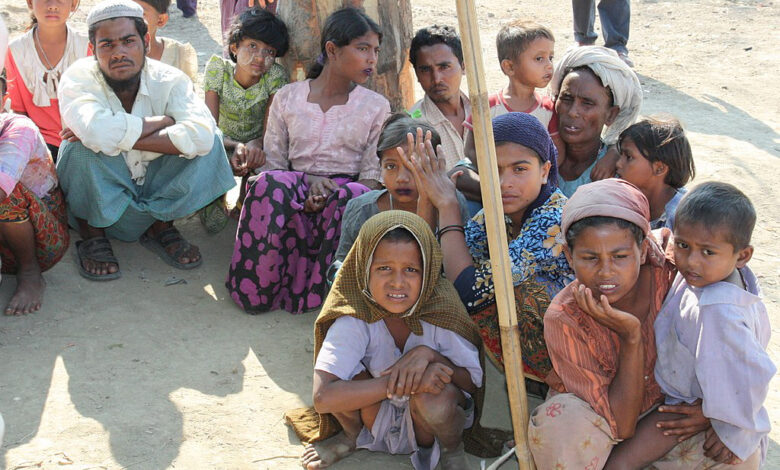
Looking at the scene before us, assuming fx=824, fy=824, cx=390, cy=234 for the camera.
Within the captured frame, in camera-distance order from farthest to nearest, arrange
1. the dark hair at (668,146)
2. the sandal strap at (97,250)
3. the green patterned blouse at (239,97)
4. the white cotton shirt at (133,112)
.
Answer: the green patterned blouse at (239,97) < the sandal strap at (97,250) < the white cotton shirt at (133,112) < the dark hair at (668,146)

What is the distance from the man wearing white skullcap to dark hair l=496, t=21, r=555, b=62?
5.25ft

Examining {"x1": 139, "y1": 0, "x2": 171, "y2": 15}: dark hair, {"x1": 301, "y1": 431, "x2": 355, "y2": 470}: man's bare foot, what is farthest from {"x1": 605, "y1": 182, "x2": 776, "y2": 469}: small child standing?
{"x1": 139, "y1": 0, "x2": 171, "y2": 15}: dark hair

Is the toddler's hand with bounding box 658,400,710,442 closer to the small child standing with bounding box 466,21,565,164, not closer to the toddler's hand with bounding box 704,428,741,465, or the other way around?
the toddler's hand with bounding box 704,428,741,465

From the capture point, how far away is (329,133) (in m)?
4.27

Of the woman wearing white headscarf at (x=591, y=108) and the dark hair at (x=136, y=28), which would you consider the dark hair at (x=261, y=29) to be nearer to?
the dark hair at (x=136, y=28)

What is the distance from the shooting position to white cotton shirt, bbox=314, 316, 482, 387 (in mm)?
2934

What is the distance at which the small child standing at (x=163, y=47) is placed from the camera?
4906 mm

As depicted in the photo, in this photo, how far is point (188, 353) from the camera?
3656 mm

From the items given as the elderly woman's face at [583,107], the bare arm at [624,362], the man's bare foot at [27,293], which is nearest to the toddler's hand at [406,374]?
the bare arm at [624,362]

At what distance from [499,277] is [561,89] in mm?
1567

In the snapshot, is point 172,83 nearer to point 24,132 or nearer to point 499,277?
point 24,132

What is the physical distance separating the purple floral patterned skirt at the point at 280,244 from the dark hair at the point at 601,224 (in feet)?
5.02

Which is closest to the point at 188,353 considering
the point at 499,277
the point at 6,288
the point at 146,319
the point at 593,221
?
the point at 146,319

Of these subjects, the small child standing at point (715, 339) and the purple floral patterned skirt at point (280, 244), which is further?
the purple floral patterned skirt at point (280, 244)
